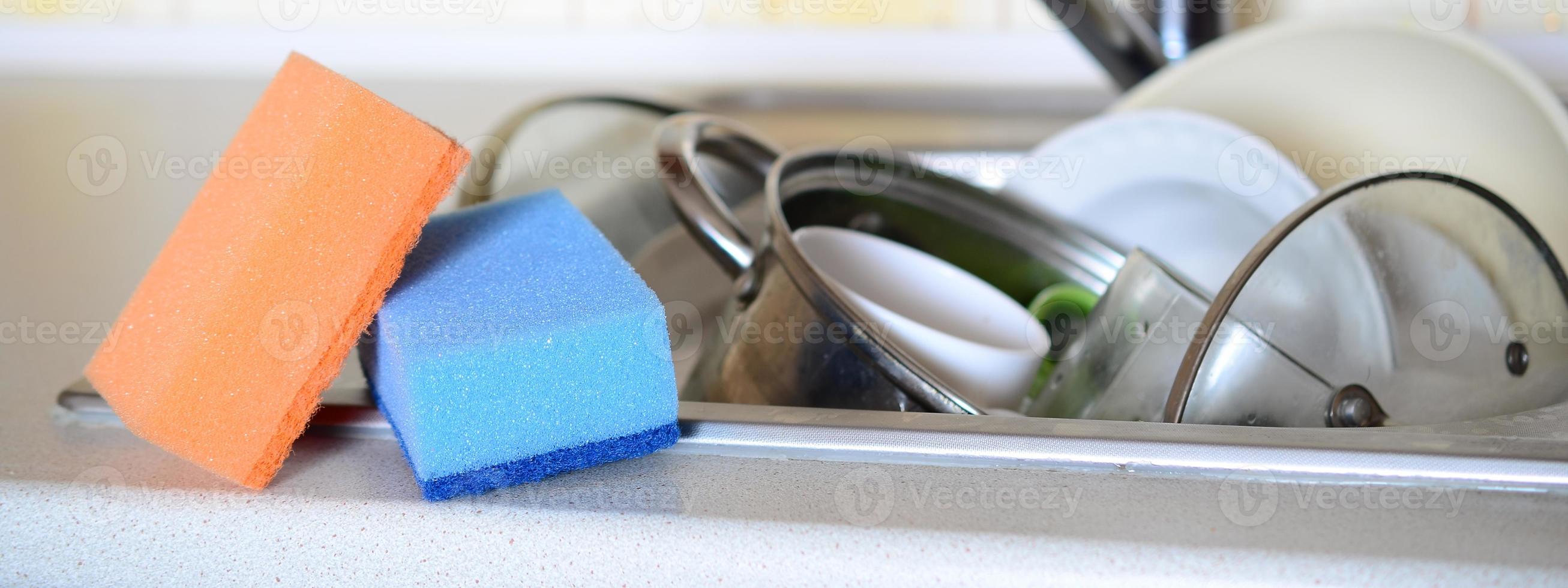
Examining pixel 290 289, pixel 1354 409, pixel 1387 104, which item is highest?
pixel 1387 104

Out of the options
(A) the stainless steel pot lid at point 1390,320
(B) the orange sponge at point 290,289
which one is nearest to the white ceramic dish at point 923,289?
(A) the stainless steel pot lid at point 1390,320

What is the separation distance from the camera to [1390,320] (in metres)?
0.48

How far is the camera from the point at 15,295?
2.25 feet

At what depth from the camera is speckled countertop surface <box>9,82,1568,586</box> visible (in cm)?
35

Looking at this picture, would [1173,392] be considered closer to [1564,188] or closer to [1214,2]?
[1564,188]

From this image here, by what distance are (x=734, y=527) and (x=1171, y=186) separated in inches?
18.3

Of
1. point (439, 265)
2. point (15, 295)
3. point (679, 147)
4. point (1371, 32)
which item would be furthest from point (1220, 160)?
point (15, 295)

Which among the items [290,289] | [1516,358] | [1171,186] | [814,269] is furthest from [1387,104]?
[290,289]

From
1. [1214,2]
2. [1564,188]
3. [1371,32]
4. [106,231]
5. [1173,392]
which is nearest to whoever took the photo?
[1173,392]

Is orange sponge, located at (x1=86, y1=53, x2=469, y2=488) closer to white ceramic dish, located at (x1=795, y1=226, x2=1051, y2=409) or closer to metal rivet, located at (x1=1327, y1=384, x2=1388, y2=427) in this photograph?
white ceramic dish, located at (x1=795, y1=226, x2=1051, y2=409)

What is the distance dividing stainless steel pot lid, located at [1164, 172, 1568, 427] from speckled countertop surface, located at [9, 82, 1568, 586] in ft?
0.26

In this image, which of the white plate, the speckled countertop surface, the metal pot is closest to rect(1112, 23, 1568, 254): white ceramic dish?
the white plate

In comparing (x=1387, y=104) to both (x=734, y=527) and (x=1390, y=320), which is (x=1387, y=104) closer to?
(x=1390, y=320)

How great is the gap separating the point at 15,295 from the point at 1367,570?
0.78 meters
